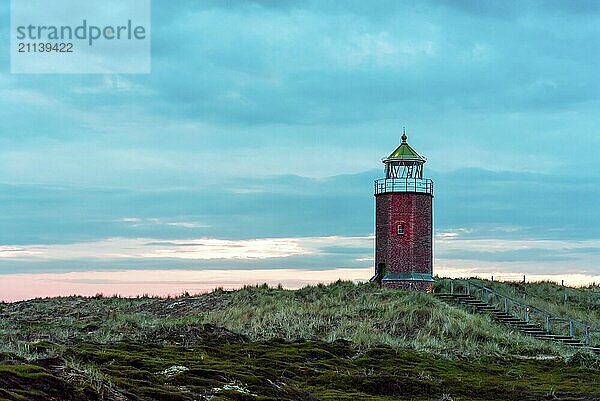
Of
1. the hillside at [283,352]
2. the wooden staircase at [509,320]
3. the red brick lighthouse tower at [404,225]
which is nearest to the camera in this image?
the hillside at [283,352]

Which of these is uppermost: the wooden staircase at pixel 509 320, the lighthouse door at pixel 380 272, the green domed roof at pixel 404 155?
the green domed roof at pixel 404 155

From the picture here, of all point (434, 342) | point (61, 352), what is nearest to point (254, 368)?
point (61, 352)

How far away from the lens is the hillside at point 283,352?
15.0m

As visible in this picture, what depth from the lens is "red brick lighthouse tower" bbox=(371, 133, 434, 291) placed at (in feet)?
167

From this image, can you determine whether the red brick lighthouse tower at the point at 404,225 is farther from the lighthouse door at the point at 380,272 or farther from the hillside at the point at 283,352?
the hillside at the point at 283,352

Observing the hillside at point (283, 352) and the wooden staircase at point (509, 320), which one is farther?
the wooden staircase at point (509, 320)

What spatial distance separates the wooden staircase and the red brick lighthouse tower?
255cm

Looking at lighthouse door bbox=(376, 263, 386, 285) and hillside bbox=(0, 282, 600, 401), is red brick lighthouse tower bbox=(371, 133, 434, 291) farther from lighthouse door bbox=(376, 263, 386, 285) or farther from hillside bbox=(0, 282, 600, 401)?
hillside bbox=(0, 282, 600, 401)

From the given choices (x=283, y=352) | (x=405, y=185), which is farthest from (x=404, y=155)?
(x=283, y=352)

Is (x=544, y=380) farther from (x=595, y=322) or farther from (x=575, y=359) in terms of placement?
(x=595, y=322)

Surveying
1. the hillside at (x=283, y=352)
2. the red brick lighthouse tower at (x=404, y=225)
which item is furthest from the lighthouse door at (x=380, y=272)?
the hillside at (x=283, y=352)

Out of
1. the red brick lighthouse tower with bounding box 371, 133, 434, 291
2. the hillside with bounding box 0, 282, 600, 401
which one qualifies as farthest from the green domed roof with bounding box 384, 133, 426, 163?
the hillside with bounding box 0, 282, 600, 401

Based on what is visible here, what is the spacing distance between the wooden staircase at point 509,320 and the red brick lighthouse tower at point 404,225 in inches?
100

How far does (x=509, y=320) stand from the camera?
43.6 metres
